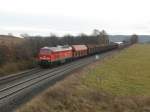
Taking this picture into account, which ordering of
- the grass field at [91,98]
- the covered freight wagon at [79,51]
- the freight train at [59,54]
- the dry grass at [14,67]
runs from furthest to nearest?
the covered freight wagon at [79,51], the freight train at [59,54], the dry grass at [14,67], the grass field at [91,98]

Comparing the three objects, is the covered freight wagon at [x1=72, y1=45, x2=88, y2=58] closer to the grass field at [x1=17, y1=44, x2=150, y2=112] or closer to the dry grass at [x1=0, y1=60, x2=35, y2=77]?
the dry grass at [x1=0, y1=60, x2=35, y2=77]

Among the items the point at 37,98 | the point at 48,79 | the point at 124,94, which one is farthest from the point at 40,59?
the point at 37,98

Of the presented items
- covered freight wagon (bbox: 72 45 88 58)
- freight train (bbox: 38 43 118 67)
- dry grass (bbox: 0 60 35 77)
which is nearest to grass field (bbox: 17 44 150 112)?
dry grass (bbox: 0 60 35 77)

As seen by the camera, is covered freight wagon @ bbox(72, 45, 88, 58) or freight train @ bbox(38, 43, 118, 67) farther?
covered freight wagon @ bbox(72, 45, 88, 58)

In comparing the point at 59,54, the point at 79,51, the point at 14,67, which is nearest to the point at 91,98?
the point at 14,67

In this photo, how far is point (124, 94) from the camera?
26.3m

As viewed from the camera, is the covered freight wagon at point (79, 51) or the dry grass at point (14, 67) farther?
the covered freight wagon at point (79, 51)

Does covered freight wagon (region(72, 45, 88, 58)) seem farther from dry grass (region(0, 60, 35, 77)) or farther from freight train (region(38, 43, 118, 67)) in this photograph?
dry grass (region(0, 60, 35, 77))

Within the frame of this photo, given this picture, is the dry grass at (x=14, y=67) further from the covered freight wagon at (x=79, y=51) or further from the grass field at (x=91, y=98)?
Answer: the covered freight wagon at (x=79, y=51)

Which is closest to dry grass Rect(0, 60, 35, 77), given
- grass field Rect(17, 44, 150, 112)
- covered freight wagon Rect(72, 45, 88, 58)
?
grass field Rect(17, 44, 150, 112)

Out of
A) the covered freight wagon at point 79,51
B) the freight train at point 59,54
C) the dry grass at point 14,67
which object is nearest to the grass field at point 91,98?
the dry grass at point 14,67

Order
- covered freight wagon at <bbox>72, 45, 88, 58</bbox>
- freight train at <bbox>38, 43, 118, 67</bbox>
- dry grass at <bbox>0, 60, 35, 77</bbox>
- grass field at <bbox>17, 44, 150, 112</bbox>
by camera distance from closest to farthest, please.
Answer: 1. grass field at <bbox>17, 44, 150, 112</bbox>
2. dry grass at <bbox>0, 60, 35, 77</bbox>
3. freight train at <bbox>38, 43, 118, 67</bbox>
4. covered freight wagon at <bbox>72, 45, 88, 58</bbox>

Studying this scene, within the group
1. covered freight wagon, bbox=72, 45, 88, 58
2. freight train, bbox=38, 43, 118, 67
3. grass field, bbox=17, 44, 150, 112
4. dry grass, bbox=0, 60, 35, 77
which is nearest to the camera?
grass field, bbox=17, 44, 150, 112

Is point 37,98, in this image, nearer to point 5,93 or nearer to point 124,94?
point 5,93
